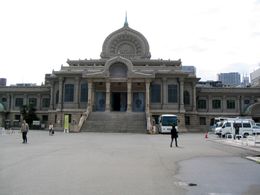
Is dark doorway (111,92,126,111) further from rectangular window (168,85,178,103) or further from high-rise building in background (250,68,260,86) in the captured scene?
high-rise building in background (250,68,260,86)

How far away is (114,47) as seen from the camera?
2640 inches

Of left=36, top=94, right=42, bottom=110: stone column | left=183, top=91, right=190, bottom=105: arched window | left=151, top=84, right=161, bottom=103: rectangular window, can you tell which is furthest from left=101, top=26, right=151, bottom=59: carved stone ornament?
left=36, top=94, right=42, bottom=110: stone column

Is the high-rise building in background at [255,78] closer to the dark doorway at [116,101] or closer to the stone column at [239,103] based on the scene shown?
the stone column at [239,103]

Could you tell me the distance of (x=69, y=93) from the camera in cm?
5819

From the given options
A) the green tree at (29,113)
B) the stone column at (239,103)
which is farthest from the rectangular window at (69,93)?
the stone column at (239,103)

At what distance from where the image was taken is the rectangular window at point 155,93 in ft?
188

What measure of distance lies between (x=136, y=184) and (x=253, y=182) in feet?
11.0

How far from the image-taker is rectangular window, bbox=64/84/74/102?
57906 mm

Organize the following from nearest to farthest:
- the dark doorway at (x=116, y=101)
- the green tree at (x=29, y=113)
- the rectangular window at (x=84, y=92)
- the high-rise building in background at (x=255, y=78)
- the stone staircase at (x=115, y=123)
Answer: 1. the stone staircase at (x=115, y=123)
2. the rectangular window at (x=84, y=92)
3. the dark doorway at (x=116, y=101)
4. the green tree at (x=29, y=113)
5. the high-rise building in background at (x=255, y=78)

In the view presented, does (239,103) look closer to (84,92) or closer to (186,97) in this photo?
(186,97)

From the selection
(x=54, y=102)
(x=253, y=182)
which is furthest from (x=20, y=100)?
(x=253, y=182)

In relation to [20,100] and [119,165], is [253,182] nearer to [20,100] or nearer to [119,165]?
[119,165]

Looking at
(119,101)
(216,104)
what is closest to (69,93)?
(119,101)

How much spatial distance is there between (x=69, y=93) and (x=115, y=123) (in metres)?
14.7
